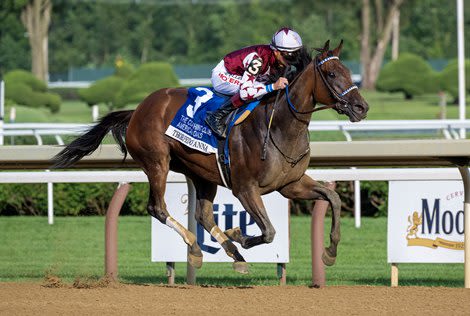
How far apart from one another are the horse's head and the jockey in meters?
0.21

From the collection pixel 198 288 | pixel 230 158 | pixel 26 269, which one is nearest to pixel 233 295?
pixel 198 288

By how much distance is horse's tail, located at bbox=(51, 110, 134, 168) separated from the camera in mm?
A: 6688

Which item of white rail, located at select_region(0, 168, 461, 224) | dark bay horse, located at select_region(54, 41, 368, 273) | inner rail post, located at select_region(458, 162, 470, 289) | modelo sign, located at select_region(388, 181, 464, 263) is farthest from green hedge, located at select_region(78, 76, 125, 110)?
inner rail post, located at select_region(458, 162, 470, 289)

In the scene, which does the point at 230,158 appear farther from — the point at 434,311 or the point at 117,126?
the point at 434,311

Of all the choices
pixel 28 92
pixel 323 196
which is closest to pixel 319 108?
pixel 323 196

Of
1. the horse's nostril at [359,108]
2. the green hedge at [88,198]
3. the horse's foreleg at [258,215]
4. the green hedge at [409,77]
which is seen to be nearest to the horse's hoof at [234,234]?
the horse's foreleg at [258,215]

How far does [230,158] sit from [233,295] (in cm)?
80

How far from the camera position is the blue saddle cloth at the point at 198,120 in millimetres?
6281

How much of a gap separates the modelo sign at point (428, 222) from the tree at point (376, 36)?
117 ft

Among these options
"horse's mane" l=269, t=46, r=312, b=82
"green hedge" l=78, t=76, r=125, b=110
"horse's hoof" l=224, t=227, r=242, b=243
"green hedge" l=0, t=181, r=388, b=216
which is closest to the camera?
"horse's mane" l=269, t=46, r=312, b=82

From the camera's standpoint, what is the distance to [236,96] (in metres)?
6.24

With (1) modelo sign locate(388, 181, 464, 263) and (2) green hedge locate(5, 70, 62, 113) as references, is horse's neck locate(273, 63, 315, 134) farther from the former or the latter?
(2) green hedge locate(5, 70, 62, 113)

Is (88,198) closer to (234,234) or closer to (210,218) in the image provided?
(210,218)

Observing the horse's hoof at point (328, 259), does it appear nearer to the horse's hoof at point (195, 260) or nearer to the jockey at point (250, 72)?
the horse's hoof at point (195, 260)
